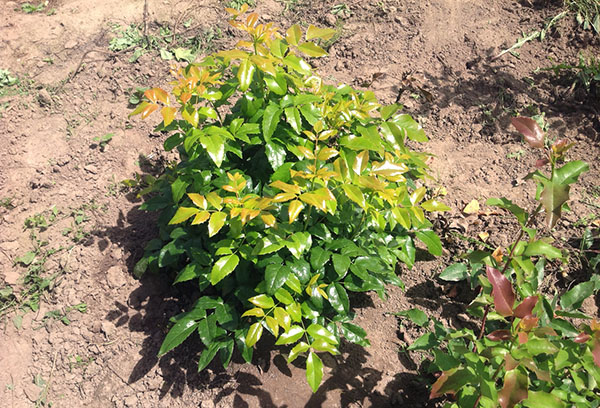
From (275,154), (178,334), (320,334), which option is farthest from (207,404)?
(275,154)

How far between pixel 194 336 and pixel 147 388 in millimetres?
355

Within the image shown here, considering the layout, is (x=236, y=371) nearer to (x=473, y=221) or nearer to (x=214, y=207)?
(x=214, y=207)

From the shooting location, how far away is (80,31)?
4418 mm

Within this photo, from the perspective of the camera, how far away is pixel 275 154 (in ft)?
7.20

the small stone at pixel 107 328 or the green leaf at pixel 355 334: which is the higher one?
the green leaf at pixel 355 334

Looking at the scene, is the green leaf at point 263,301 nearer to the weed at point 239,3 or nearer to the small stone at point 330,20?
the small stone at point 330,20

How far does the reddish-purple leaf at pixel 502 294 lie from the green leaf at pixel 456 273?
3.21 feet

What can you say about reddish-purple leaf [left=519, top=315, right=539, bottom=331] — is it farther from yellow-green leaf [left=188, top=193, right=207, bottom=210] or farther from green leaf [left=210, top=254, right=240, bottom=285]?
yellow-green leaf [left=188, top=193, right=207, bottom=210]

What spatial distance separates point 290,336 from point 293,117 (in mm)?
951

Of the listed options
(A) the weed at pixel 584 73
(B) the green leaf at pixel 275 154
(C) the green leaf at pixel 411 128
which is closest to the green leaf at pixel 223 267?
(B) the green leaf at pixel 275 154

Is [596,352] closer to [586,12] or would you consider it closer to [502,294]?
[502,294]

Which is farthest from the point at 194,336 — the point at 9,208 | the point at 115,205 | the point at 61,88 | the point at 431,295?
the point at 61,88

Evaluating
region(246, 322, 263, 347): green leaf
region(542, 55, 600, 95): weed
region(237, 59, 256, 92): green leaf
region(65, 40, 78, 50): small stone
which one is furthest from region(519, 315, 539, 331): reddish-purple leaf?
region(65, 40, 78, 50): small stone

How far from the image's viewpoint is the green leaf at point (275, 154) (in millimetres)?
2176
